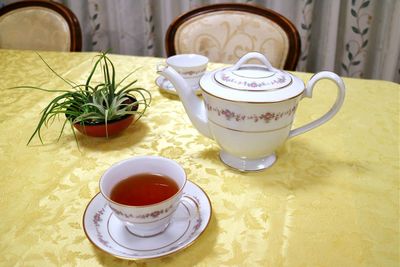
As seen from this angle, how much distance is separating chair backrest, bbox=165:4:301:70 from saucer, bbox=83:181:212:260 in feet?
2.82

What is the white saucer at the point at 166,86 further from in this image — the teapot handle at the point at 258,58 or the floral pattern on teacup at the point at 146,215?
the floral pattern on teacup at the point at 146,215

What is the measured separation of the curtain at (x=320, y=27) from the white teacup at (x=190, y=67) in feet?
3.06

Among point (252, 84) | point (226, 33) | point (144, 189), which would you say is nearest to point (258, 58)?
point (252, 84)

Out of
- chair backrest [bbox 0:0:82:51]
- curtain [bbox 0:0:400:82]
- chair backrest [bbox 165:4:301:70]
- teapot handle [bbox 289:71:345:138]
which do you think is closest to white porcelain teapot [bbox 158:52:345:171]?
teapot handle [bbox 289:71:345:138]

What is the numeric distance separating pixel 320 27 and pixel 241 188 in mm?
1372

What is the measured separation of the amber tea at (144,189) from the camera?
527 mm

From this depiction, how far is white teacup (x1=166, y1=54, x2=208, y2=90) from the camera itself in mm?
902

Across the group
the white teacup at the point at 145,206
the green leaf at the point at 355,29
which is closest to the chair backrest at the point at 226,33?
the green leaf at the point at 355,29

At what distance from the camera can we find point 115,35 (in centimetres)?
208

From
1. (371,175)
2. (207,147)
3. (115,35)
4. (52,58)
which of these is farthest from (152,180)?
(115,35)

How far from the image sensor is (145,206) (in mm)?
479

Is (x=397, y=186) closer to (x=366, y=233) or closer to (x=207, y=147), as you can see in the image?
(x=366, y=233)

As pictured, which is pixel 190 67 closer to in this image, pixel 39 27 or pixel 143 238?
pixel 143 238

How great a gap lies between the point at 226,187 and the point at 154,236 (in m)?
0.16
